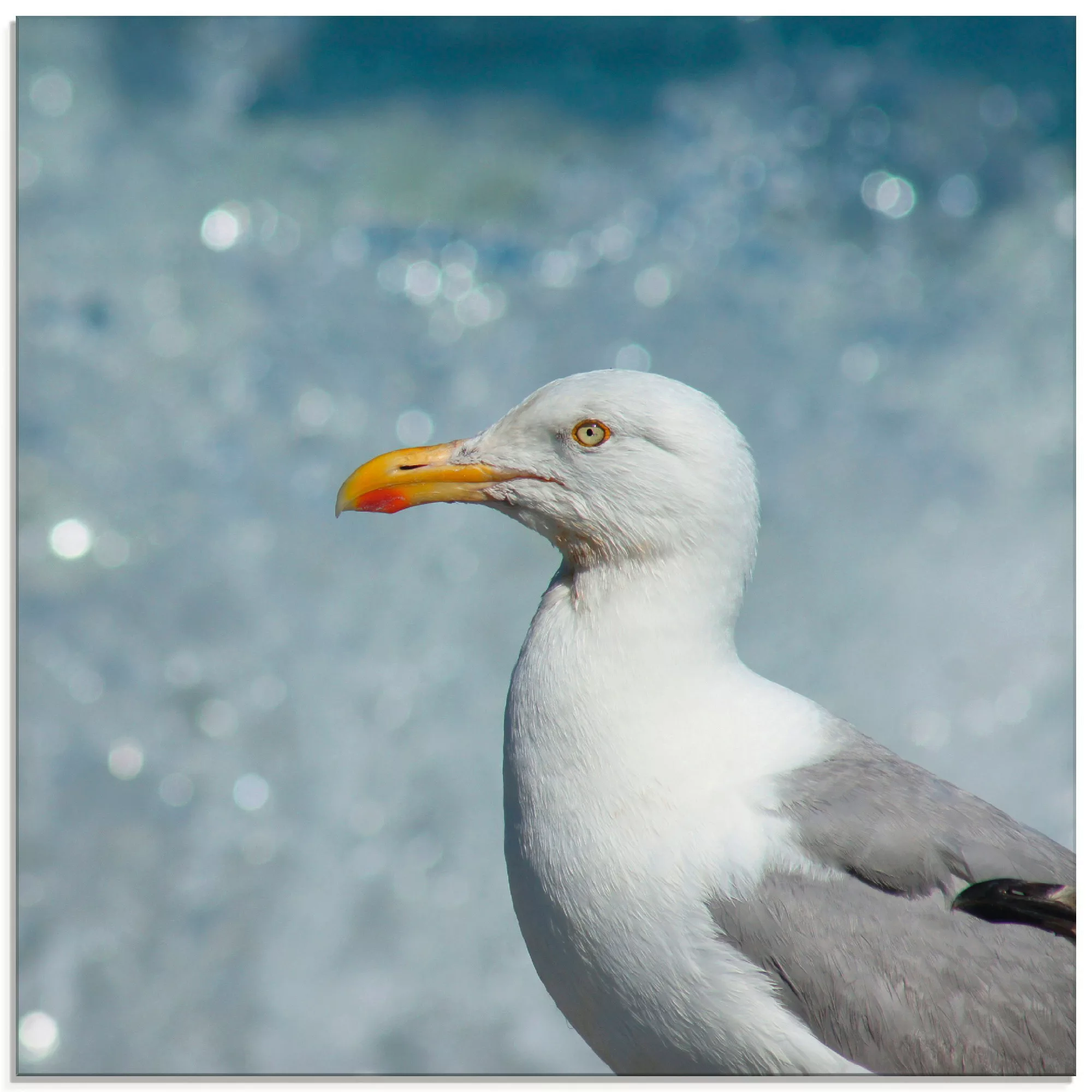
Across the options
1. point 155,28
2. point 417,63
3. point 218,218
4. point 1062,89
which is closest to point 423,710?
point 218,218

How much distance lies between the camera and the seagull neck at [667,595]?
89.1 inches

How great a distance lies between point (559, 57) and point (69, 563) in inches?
134

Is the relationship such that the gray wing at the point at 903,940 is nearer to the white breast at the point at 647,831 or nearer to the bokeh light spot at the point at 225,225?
the white breast at the point at 647,831

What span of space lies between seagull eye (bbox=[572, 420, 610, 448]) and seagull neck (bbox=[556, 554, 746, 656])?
0.73 feet

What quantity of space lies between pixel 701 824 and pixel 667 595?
42 cm

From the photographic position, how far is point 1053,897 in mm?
2248

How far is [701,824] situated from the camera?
212 cm

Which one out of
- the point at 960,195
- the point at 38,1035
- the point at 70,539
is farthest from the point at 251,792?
the point at 960,195

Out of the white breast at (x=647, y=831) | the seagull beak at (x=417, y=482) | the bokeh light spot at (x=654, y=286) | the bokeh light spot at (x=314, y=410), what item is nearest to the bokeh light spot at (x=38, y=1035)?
the bokeh light spot at (x=314, y=410)

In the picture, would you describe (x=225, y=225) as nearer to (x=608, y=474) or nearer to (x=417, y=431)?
(x=417, y=431)

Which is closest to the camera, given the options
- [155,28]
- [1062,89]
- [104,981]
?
[1062,89]

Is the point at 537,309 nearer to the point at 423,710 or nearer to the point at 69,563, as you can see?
the point at 423,710

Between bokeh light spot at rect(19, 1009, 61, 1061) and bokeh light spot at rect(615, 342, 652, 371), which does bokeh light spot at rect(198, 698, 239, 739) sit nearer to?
bokeh light spot at rect(19, 1009, 61, 1061)

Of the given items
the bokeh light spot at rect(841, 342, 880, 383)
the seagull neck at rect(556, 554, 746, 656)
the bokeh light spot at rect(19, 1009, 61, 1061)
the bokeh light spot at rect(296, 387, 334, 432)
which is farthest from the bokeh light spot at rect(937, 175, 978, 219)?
the bokeh light spot at rect(19, 1009, 61, 1061)
